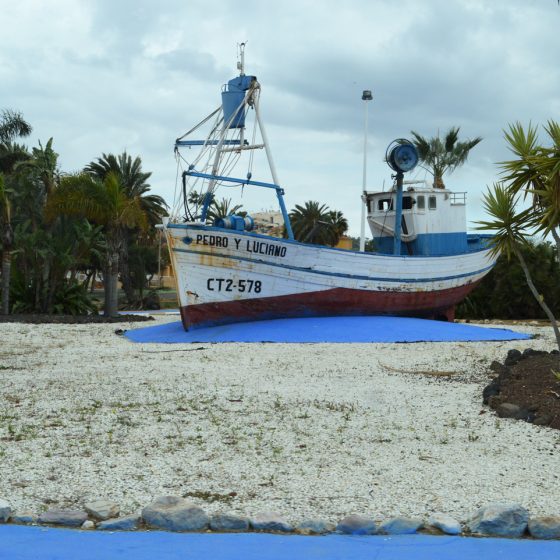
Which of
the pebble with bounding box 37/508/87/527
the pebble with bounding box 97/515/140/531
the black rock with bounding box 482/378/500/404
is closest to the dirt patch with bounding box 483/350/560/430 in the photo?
the black rock with bounding box 482/378/500/404

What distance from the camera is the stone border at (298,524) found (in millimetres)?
5703

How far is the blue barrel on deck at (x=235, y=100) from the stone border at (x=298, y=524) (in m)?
21.0

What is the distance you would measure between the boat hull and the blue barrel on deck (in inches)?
181

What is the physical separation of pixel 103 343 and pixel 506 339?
1059 cm

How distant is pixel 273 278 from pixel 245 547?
1857 cm

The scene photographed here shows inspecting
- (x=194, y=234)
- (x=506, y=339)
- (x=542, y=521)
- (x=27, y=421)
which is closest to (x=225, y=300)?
(x=194, y=234)

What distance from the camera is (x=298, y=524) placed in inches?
229

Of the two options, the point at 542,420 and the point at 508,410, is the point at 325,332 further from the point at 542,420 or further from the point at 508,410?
the point at 542,420

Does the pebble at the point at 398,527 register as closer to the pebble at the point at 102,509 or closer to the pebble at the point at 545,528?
the pebble at the point at 545,528

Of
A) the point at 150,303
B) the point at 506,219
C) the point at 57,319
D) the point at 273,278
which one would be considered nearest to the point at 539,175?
the point at 506,219

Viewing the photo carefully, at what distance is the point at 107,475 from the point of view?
707 cm

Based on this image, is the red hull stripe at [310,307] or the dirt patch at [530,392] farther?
the red hull stripe at [310,307]

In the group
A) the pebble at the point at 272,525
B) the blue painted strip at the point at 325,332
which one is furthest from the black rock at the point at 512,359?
the pebble at the point at 272,525

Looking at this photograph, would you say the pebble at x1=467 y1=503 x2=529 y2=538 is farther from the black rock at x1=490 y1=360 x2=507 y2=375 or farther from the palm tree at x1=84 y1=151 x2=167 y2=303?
the palm tree at x1=84 y1=151 x2=167 y2=303
